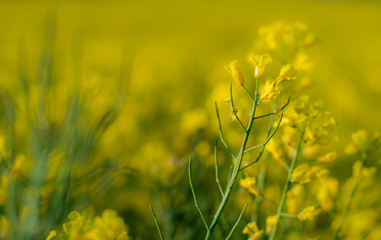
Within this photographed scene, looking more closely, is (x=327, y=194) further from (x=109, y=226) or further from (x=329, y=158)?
(x=109, y=226)

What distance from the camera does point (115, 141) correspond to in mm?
2359

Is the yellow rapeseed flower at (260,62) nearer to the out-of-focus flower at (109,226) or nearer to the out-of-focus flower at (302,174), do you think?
the out-of-focus flower at (302,174)

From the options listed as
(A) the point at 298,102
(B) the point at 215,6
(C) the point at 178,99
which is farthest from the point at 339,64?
(B) the point at 215,6

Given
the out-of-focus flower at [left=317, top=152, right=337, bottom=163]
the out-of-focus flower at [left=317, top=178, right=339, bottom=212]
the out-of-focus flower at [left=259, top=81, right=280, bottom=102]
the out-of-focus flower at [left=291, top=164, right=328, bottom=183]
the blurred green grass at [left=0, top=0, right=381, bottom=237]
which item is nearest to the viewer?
the out-of-focus flower at [left=259, top=81, right=280, bottom=102]

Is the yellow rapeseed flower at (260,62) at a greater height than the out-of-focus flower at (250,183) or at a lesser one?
greater

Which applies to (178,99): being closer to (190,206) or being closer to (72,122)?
(190,206)

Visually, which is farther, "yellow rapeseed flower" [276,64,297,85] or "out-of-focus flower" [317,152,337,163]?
"out-of-focus flower" [317,152,337,163]

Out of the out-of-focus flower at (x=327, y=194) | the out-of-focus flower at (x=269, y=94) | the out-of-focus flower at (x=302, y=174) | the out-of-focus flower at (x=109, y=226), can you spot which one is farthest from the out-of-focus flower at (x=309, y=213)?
the out-of-focus flower at (x=109, y=226)

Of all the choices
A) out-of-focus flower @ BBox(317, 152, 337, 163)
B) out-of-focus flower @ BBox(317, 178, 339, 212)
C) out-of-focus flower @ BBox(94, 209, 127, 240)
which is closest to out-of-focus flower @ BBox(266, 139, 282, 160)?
out-of-focus flower @ BBox(317, 152, 337, 163)

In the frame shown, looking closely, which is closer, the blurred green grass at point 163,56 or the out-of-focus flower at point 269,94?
the out-of-focus flower at point 269,94

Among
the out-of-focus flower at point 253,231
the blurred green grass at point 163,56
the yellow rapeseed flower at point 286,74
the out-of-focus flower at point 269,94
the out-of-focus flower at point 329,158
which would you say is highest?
the yellow rapeseed flower at point 286,74

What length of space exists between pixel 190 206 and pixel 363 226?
65 centimetres

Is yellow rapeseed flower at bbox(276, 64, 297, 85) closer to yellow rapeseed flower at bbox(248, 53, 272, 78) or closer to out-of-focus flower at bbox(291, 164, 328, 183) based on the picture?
yellow rapeseed flower at bbox(248, 53, 272, 78)

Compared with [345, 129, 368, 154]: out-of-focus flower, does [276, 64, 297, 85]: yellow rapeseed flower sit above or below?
above
